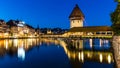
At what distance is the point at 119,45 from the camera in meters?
17.5

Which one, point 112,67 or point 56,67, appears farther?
point 56,67

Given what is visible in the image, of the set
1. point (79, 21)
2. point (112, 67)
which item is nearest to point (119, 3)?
point (112, 67)

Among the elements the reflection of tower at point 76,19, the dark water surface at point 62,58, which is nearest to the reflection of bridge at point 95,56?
the dark water surface at point 62,58

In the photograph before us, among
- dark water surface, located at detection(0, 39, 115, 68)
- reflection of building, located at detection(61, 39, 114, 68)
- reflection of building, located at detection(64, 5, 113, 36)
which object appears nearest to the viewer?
dark water surface, located at detection(0, 39, 115, 68)

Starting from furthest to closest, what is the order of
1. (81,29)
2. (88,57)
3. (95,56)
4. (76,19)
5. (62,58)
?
(76,19) → (81,29) → (62,58) → (95,56) → (88,57)

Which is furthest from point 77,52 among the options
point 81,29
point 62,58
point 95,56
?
point 81,29

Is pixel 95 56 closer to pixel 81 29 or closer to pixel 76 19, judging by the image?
pixel 81 29

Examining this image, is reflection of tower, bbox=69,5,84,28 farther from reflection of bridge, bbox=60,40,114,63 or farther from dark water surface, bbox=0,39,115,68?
reflection of bridge, bbox=60,40,114,63

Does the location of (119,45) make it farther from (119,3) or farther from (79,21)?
(79,21)

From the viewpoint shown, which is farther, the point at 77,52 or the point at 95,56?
the point at 77,52

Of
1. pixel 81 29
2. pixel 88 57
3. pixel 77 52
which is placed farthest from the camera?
pixel 81 29

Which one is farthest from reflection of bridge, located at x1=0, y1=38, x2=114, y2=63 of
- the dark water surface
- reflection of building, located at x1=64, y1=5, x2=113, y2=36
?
reflection of building, located at x1=64, y1=5, x2=113, y2=36

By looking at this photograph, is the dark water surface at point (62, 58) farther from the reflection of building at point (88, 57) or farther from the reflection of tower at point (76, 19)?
the reflection of tower at point (76, 19)

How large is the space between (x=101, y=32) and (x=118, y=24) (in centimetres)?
6175
